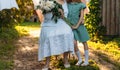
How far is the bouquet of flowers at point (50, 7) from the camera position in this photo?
23.7 feet

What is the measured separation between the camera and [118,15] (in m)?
12.2

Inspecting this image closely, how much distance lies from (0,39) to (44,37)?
4.32m

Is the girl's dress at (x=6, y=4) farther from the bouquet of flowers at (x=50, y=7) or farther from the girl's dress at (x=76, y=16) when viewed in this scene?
the girl's dress at (x=76, y=16)

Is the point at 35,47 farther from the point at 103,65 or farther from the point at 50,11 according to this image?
the point at 50,11

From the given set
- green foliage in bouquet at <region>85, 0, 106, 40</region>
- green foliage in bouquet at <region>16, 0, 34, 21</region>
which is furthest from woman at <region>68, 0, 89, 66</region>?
green foliage in bouquet at <region>16, 0, 34, 21</region>

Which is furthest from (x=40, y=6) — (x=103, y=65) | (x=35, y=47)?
(x=35, y=47)

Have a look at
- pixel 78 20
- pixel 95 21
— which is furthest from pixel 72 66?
pixel 95 21

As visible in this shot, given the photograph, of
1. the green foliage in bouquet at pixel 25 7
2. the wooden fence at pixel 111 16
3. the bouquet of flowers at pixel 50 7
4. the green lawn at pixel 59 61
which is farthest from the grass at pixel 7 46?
the wooden fence at pixel 111 16

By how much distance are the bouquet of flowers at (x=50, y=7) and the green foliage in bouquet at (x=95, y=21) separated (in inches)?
194

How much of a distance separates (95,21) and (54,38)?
507 centimetres

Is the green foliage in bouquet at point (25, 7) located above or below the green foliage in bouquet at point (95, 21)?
above

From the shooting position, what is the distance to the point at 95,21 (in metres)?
12.2

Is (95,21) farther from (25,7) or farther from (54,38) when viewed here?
(54,38)

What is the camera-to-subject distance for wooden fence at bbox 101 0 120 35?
1221 cm
